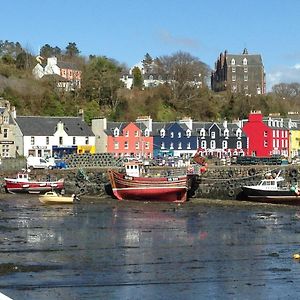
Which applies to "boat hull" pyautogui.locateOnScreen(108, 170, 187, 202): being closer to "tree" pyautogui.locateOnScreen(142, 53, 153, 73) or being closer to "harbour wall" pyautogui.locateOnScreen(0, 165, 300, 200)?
"harbour wall" pyautogui.locateOnScreen(0, 165, 300, 200)

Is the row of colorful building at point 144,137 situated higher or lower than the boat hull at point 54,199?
higher

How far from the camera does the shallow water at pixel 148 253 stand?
68.7ft

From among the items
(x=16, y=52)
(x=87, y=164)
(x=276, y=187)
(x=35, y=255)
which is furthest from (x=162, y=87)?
(x=35, y=255)

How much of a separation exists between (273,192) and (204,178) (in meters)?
10.2

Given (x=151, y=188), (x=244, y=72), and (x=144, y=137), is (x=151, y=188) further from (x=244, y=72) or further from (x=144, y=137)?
(x=244, y=72)

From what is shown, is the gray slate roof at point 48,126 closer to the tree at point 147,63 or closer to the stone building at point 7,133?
A: the stone building at point 7,133

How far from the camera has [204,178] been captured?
58.1 m

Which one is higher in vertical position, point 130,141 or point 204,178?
point 130,141

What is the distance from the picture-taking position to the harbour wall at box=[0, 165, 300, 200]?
55.8m

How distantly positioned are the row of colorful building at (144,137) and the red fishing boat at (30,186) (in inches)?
747

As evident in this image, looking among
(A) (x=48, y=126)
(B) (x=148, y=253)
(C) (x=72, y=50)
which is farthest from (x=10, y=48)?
(B) (x=148, y=253)

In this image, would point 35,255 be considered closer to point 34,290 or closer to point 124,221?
point 34,290

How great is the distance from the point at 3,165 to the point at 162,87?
3863cm

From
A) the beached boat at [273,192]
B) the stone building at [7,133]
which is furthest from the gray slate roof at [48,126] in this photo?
the beached boat at [273,192]
